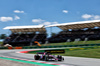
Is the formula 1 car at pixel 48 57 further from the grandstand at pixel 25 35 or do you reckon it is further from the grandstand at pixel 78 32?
the grandstand at pixel 25 35

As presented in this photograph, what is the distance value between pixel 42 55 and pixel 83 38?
36.1 meters

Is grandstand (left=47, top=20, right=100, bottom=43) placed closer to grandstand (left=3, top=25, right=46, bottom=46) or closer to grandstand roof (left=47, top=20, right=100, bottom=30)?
grandstand roof (left=47, top=20, right=100, bottom=30)

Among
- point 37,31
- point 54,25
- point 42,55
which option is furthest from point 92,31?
point 42,55

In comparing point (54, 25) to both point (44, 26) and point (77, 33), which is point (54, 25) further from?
point (77, 33)

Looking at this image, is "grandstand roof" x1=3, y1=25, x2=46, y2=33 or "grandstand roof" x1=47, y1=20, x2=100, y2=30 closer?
"grandstand roof" x1=47, y1=20, x2=100, y2=30

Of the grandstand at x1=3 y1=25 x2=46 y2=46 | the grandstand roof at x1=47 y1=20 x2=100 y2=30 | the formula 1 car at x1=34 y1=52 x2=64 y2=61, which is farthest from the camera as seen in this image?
the grandstand at x1=3 y1=25 x2=46 y2=46

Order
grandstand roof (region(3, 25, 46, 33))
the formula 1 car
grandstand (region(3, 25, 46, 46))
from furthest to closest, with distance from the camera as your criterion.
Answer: grandstand roof (region(3, 25, 46, 33)) → grandstand (region(3, 25, 46, 46)) → the formula 1 car

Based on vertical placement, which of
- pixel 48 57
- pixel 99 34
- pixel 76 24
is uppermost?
pixel 76 24

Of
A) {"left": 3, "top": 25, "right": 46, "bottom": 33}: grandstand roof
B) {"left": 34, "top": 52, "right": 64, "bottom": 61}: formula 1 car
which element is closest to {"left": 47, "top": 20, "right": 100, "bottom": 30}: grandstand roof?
{"left": 3, "top": 25, "right": 46, "bottom": 33}: grandstand roof

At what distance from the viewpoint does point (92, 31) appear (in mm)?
47000

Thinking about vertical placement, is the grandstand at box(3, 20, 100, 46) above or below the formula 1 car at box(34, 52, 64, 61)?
above

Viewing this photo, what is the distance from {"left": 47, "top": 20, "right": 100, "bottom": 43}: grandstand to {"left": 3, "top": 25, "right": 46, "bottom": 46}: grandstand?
4.72 m

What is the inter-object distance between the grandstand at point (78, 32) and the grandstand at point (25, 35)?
4716 mm

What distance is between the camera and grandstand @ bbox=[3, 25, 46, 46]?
168ft
